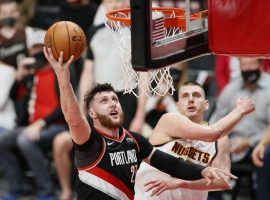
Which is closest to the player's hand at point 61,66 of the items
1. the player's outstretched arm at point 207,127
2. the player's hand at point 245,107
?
A: the player's outstretched arm at point 207,127

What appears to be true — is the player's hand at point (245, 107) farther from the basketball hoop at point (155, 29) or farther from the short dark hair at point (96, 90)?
the short dark hair at point (96, 90)

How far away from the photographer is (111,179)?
19.1ft

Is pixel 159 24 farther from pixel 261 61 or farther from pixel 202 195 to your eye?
pixel 261 61

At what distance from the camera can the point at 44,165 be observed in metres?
8.69

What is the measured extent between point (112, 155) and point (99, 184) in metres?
0.21

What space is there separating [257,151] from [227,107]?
505 mm

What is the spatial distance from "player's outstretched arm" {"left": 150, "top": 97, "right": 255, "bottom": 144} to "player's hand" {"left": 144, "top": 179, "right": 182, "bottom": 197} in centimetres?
34

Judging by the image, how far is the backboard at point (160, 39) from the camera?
15.3ft

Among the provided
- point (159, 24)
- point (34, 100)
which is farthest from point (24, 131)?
point (159, 24)

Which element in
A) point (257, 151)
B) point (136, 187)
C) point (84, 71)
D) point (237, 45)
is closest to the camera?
point (237, 45)

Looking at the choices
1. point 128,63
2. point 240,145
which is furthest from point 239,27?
point 240,145

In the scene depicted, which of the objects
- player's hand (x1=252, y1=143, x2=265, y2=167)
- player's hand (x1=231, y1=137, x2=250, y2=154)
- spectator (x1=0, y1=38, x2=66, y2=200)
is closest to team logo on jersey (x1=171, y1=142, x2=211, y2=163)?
player's hand (x1=252, y1=143, x2=265, y2=167)

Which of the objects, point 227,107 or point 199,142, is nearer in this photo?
point 199,142

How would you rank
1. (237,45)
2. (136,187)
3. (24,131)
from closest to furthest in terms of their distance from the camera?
(237,45), (136,187), (24,131)
